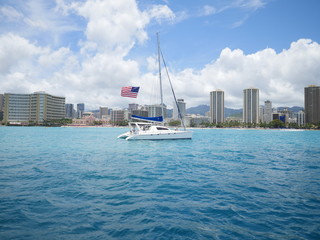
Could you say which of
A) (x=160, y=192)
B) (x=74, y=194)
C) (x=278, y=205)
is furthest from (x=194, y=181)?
(x=74, y=194)

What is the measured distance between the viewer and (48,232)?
639cm

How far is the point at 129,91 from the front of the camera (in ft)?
138

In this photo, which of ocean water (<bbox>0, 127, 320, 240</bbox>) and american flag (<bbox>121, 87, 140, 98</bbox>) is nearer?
Answer: ocean water (<bbox>0, 127, 320, 240</bbox>)

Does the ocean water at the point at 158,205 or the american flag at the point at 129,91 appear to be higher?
the american flag at the point at 129,91

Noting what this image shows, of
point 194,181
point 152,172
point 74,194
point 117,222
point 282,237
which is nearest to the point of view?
point 282,237

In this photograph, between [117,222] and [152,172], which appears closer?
[117,222]

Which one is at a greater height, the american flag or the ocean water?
the american flag

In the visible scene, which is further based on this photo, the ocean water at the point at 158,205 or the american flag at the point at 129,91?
the american flag at the point at 129,91

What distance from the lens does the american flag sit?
137ft

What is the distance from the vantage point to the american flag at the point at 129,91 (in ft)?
137

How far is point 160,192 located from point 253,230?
15.6 ft

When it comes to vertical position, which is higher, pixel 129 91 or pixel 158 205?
pixel 129 91

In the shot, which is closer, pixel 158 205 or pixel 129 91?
pixel 158 205

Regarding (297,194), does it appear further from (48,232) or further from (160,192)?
(48,232)
